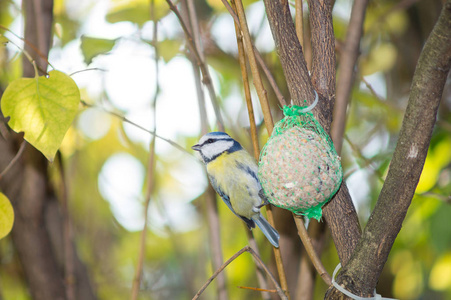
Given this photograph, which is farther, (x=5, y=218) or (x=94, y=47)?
(x=94, y=47)

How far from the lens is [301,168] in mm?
822

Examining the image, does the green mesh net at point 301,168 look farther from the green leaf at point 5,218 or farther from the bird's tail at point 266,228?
the green leaf at point 5,218

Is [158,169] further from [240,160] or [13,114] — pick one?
[13,114]

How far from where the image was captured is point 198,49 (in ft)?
3.35

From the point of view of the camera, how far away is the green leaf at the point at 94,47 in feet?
3.30

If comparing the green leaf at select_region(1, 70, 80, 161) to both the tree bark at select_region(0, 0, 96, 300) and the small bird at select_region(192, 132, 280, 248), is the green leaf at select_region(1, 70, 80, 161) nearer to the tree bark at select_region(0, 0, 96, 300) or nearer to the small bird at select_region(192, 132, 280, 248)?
the small bird at select_region(192, 132, 280, 248)

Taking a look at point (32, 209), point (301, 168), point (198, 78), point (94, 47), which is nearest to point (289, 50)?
point (301, 168)

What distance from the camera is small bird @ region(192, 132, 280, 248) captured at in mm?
1122

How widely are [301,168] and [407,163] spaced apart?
223 mm

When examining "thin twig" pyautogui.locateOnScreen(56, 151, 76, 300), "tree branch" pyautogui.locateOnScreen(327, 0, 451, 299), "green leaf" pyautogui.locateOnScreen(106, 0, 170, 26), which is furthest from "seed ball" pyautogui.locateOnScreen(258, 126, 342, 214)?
"thin twig" pyautogui.locateOnScreen(56, 151, 76, 300)

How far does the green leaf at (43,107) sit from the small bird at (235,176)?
0.43 m

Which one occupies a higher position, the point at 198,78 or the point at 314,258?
the point at 198,78

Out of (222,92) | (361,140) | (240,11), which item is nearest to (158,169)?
(222,92)

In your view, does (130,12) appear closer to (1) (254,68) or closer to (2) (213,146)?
(2) (213,146)
